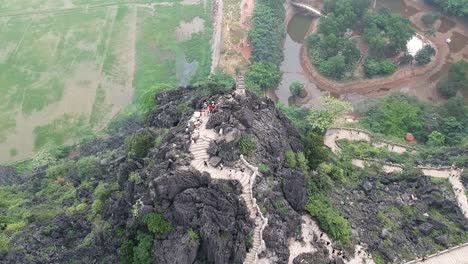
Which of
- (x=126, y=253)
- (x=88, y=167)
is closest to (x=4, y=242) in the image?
(x=88, y=167)

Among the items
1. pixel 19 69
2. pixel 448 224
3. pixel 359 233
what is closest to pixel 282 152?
pixel 359 233

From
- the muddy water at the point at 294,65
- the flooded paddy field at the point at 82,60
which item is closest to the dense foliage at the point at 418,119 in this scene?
the muddy water at the point at 294,65

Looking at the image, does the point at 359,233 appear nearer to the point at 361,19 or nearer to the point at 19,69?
the point at 361,19

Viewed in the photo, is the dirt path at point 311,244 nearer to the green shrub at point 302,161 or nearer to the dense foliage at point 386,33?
the green shrub at point 302,161

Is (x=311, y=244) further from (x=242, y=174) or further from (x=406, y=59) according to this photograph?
(x=406, y=59)

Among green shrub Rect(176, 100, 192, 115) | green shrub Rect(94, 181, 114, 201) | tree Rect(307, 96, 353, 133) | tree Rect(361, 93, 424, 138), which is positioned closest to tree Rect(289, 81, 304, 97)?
tree Rect(361, 93, 424, 138)

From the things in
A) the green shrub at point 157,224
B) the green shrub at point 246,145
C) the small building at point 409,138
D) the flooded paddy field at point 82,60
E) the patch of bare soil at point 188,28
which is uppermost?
the green shrub at point 246,145
